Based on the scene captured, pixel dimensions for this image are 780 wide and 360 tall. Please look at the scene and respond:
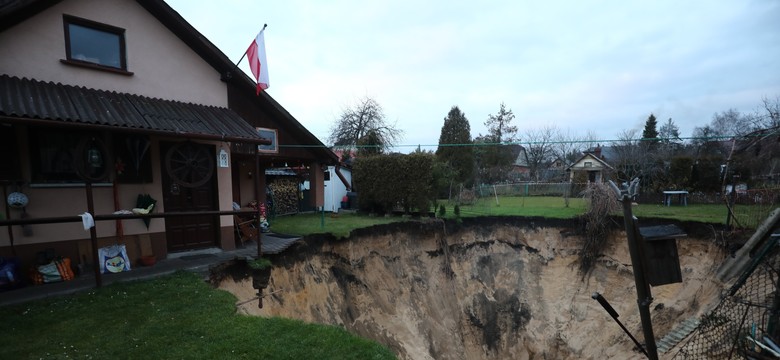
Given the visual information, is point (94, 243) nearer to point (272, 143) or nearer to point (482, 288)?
point (272, 143)

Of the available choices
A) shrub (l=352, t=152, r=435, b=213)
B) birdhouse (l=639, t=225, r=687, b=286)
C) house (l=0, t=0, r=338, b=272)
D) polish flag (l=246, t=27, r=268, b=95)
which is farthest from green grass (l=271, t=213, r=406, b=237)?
birdhouse (l=639, t=225, r=687, b=286)

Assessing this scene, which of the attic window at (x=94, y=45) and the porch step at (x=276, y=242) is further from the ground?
the attic window at (x=94, y=45)

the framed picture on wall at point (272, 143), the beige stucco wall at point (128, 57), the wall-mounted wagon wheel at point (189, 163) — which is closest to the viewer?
the beige stucco wall at point (128, 57)

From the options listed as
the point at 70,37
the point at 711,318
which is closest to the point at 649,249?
the point at 711,318

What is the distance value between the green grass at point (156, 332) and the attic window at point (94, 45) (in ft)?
15.9

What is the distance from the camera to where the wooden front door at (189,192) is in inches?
285

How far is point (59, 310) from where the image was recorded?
513 cm

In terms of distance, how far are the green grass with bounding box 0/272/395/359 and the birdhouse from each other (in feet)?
11.6

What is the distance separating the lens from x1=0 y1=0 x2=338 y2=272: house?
6.12 m

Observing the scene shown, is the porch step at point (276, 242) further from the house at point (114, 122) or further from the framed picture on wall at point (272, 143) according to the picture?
the framed picture on wall at point (272, 143)

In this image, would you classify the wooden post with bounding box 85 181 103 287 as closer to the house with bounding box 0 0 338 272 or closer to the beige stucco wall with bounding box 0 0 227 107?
the house with bounding box 0 0 338 272

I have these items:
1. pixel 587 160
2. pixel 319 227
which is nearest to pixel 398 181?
pixel 319 227

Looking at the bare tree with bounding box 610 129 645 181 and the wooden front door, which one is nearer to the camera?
the wooden front door

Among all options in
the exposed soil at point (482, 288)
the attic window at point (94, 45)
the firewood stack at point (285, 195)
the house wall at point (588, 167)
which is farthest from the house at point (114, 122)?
the house wall at point (588, 167)
